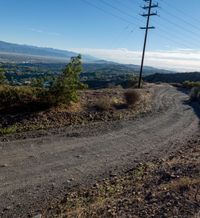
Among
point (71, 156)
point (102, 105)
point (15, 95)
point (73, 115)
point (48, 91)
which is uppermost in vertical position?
point (48, 91)

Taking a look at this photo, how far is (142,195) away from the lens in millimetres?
8625

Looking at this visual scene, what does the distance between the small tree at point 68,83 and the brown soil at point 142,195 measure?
28.1ft

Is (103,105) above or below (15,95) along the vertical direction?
below

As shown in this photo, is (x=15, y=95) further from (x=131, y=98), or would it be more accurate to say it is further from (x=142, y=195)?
(x=142, y=195)

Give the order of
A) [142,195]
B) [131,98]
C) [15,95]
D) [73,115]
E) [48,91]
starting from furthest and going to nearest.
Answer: [131,98] < [48,91] < [73,115] < [15,95] < [142,195]

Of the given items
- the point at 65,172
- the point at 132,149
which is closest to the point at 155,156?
the point at 132,149

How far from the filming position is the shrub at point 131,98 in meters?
24.2

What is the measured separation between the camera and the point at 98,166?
464 inches

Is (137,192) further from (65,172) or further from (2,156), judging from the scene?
(2,156)

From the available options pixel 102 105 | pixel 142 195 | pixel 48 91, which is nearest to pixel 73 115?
pixel 48 91

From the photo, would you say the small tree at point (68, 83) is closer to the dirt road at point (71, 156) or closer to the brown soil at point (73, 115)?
the brown soil at point (73, 115)

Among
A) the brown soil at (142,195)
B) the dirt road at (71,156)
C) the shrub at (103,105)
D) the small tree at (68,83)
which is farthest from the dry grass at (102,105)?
the brown soil at (142,195)

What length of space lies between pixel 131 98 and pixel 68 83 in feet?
Answer: 21.4

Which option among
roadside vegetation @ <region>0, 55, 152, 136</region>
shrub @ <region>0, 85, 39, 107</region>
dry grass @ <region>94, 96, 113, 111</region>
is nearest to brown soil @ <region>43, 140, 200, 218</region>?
roadside vegetation @ <region>0, 55, 152, 136</region>
